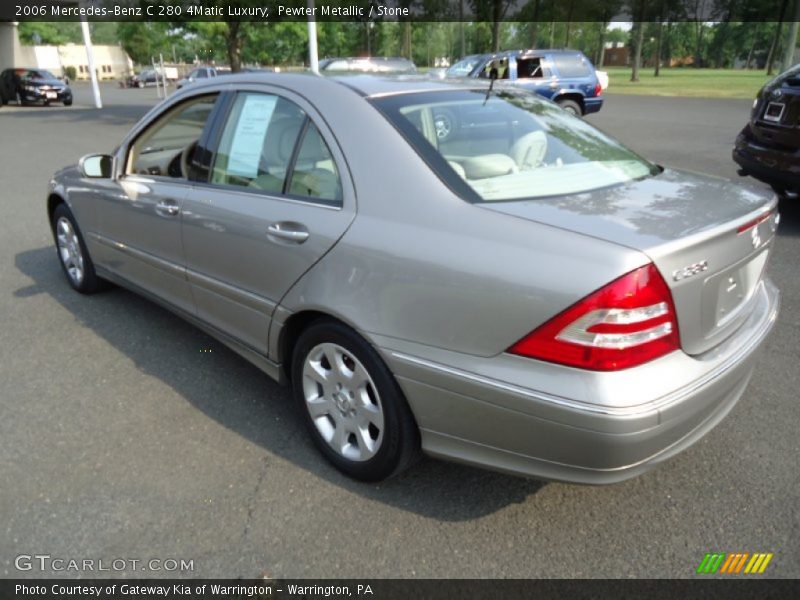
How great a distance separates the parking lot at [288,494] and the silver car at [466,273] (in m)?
0.28

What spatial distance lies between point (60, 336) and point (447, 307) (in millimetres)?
3067

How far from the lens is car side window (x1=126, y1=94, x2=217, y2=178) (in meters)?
3.39

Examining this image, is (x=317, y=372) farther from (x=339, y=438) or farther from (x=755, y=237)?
(x=755, y=237)

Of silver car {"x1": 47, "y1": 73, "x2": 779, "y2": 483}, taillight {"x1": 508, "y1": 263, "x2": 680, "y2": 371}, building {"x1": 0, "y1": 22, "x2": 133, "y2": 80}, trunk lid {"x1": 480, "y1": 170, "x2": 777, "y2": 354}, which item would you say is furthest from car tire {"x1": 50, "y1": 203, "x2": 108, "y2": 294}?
building {"x1": 0, "y1": 22, "x2": 133, "y2": 80}

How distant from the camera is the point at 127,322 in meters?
4.21

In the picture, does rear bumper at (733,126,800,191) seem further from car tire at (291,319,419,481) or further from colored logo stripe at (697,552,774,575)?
car tire at (291,319,419,481)

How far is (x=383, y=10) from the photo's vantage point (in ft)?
79.7

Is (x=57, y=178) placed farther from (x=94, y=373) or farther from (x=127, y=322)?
(x=94, y=373)

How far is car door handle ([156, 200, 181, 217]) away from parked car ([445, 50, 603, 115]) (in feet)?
43.5

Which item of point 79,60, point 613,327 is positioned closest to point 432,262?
point 613,327

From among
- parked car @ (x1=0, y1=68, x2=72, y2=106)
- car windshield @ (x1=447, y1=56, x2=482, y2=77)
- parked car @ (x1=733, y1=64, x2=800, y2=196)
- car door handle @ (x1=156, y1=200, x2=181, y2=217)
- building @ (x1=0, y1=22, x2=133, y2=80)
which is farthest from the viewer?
building @ (x1=0, y1=22, x2=133, y2=80)

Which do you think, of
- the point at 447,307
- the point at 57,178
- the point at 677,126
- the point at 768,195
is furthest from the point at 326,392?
Answer: the point at 677,126

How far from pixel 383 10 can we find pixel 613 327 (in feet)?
82.4

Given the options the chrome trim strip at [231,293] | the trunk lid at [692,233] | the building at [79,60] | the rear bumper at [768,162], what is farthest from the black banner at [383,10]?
the building at [79,60]
